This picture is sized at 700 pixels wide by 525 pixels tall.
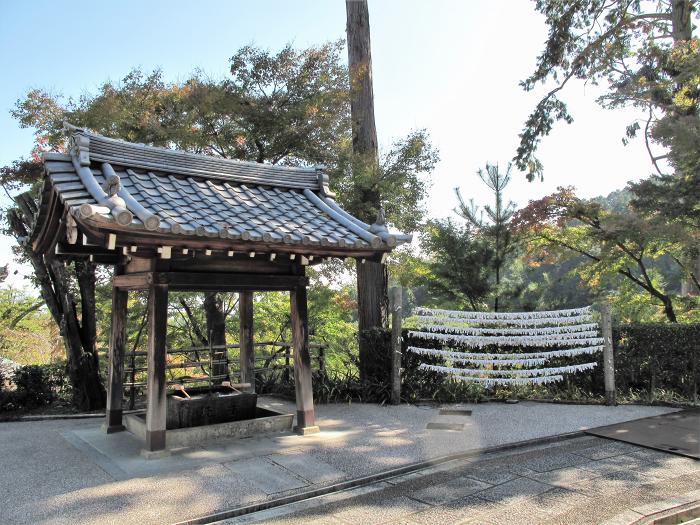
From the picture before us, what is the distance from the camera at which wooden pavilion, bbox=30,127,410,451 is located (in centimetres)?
470

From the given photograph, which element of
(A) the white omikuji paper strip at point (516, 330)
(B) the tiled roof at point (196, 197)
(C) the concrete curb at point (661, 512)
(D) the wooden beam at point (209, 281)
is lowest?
(C) the concrete curb at point (661, 512)

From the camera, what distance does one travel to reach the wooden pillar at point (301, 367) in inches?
245

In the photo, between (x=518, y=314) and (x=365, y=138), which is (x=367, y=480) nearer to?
(x=518, y=314)

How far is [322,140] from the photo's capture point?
10.4 m

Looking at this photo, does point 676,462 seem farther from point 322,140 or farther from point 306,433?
point 322,140

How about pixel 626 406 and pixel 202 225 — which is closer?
pixel 202 225

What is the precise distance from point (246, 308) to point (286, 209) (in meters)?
2.39

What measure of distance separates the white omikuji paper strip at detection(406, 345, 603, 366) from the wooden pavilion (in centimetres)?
288

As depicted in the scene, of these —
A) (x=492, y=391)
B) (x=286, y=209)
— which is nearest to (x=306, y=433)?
(x=286, y=209)

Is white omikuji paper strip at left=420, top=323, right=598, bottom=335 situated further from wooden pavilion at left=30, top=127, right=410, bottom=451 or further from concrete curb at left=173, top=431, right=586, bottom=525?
wooden pavilion at left=30, top=127, right=410, bottom=451

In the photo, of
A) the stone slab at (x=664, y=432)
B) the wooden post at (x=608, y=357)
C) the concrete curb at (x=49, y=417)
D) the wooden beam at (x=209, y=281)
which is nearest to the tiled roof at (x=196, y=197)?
the wooden beam at (x=209, y=281)

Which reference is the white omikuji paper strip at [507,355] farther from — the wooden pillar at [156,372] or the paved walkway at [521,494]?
the wooden pillar at [156,372]

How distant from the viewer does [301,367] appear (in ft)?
20.6

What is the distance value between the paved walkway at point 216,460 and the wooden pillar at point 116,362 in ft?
0.76
